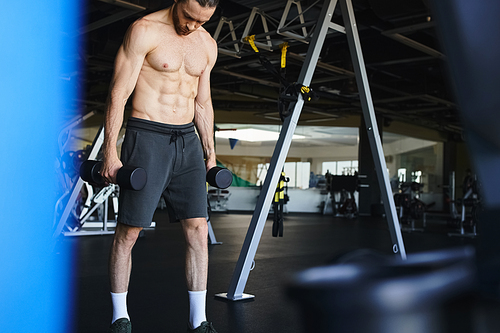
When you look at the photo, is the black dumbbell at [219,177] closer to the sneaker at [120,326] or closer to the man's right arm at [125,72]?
the man's right arm at [125,72]

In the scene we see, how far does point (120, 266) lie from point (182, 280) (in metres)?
1.48

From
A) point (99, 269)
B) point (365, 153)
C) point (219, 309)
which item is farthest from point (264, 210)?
point (365, 153)

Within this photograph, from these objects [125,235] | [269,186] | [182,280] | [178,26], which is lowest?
[182,280]

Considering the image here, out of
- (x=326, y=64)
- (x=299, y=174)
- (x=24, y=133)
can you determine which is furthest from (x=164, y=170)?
(x=299, y=174)

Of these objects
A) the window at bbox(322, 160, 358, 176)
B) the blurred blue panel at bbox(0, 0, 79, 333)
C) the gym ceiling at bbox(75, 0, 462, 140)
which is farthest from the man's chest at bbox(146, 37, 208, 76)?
the window at bbox(322, 160, 358, 176)

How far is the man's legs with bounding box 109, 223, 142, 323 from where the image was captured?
1.78m

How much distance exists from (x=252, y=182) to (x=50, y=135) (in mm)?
11213

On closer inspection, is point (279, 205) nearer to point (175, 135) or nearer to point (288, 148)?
point (288, 148)

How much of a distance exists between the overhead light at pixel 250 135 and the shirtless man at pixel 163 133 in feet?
35.9

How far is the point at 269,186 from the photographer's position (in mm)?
2549

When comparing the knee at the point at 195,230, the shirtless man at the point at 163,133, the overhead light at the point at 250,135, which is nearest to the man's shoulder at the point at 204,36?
the shirtless man at the point at 163,133

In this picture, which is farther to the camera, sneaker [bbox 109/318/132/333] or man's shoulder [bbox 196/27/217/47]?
man's shoulder [bbox 196/27/217/47]

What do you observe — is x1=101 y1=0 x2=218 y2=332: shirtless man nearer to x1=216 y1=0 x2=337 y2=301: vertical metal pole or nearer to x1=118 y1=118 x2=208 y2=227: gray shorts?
x1=118 y1=118 x2=208 y2=227: gray shorts

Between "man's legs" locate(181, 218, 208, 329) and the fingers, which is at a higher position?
the fingers
